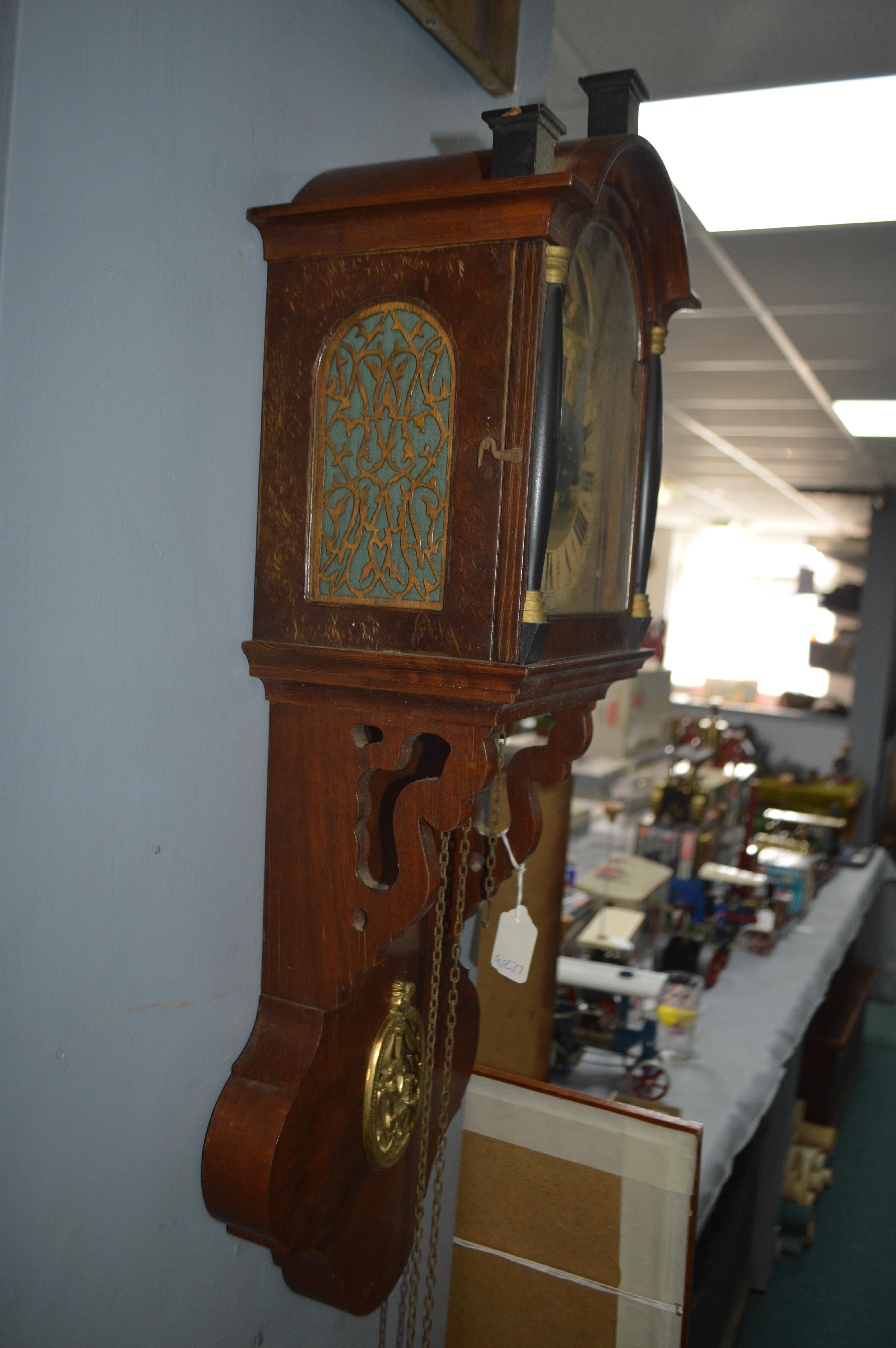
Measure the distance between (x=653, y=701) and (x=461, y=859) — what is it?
3.34 metres

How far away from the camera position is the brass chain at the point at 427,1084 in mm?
1097

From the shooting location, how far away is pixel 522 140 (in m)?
0.77

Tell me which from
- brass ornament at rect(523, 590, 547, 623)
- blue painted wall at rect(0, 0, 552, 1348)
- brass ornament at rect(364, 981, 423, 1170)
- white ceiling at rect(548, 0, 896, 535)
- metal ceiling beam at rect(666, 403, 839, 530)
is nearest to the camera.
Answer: blue painted wall at rect(0, 0, 552, 1348)

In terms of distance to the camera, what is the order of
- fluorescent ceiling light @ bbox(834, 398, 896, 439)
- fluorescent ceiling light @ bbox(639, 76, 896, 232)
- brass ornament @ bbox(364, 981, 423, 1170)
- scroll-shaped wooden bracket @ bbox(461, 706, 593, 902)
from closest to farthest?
brass ornament @ bbox(364, 981, 423, 1170) < scroll-shaped wooden bracket @ bbox(461, 706, 593, 902) < fluorescent ceiling light @ bbox(639, 76, 896, 232) < fluorescent ceiling light @ bbox(834, 398, 896, 439)

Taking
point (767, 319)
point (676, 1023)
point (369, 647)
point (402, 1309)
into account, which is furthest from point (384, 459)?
point (767, 319)

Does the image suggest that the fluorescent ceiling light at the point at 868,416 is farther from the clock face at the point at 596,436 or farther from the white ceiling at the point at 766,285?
the clock face at the point at 596,436

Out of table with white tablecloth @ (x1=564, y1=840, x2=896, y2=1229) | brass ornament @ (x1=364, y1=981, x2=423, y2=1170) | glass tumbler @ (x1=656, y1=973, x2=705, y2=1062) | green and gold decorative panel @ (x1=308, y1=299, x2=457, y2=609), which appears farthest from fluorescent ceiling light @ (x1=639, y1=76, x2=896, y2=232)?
table with white tablecloth @ (x1=564, y1=840, x2=896, y2=1229)

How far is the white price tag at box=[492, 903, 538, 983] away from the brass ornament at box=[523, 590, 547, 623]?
44cm

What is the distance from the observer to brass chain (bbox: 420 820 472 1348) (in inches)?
41.9

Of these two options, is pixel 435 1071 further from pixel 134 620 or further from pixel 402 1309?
pixel 134 620

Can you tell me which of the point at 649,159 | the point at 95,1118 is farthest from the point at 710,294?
the point at 95,1118

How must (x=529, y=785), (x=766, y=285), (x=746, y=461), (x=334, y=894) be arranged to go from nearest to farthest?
(x=334, y=894)
(x=529, y=785)
(x=766, y=285)
(x=746, y=461)

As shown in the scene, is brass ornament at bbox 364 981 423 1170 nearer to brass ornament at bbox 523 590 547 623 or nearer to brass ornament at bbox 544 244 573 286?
brass ornament at bbox 523 590 547 623

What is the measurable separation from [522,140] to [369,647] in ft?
1.35
